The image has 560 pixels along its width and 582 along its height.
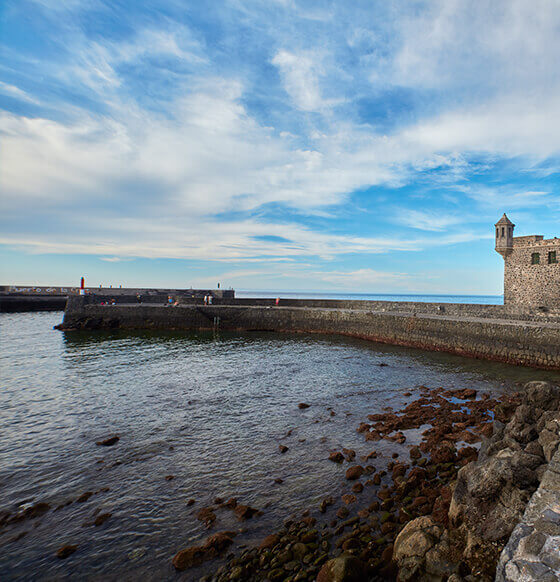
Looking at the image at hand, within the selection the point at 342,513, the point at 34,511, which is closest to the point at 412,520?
the point at 342,513

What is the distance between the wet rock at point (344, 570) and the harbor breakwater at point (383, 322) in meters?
15.9

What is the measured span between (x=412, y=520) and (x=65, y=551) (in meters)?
4.71

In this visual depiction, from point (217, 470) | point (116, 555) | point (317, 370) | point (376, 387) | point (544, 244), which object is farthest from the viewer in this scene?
point (544, 244)

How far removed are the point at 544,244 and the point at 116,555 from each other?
100 ft

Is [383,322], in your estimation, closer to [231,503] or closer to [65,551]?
[231,503]

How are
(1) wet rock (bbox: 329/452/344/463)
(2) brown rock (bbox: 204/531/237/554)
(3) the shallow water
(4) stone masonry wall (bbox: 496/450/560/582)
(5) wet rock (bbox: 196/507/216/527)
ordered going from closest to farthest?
(4) stone masonry wall (bbox: 496/450/560/582)
(2) brown rock (bbox: 204/531/237/554)
(3) the shallow water
(5) wet rock (bbox: 196/507/216/527)
(1) wet rock (bbox: 329/452/344/463)

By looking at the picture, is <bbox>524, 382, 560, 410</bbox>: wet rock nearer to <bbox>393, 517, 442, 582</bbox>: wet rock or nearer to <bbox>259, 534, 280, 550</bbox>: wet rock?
<bbox>393, 517, 442, 582</bbox>: wet rock

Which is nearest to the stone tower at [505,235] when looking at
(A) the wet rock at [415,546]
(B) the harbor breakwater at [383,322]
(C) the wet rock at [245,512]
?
(B) the harbor breakwater at [383,322]

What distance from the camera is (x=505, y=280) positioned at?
2714 cm

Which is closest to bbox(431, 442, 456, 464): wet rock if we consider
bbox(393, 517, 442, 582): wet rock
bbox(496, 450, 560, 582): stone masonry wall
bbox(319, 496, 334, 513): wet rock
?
bbox(319, 496, 334, 513): wet rock

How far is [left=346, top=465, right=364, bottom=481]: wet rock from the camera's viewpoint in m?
6.14

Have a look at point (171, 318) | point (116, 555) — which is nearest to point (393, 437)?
point (116, 555)

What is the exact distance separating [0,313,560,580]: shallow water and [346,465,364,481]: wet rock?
8.9 inches

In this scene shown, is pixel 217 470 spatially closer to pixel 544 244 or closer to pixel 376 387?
pixel 376 387
